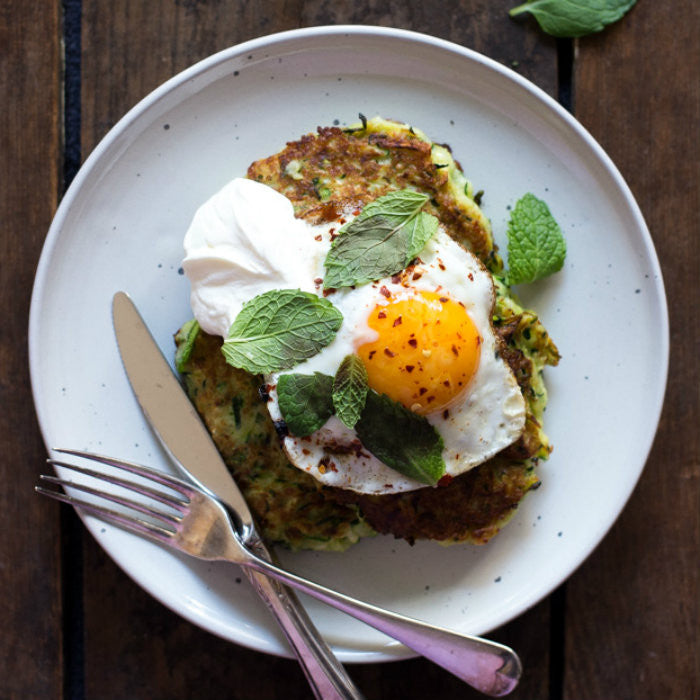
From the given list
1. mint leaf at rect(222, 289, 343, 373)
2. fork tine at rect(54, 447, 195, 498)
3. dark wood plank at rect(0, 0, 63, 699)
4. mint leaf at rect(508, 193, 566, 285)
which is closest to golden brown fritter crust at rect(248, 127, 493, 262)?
mint leaf at rect(508, 193, 566, 285)

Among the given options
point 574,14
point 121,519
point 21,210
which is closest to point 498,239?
point 574,14

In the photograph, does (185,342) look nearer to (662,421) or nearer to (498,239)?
(498,239)

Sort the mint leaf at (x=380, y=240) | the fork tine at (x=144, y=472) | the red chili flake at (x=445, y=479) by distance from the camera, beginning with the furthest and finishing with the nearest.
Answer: the fork tine at (x=144, y=472)
the red chili flake at (x=445, y=479)
the mint leaf at (x=380, y=240)

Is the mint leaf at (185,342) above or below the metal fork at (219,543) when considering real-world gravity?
above

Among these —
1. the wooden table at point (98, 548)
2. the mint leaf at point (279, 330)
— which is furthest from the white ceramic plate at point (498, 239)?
the mint leaf at point (279, 330)

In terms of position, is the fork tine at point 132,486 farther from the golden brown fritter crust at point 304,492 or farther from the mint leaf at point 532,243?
the mint leaf at point 532,243

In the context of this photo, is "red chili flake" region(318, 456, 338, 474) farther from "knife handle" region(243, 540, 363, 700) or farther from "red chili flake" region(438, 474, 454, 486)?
"knife handle" region(243, 540, 363, 700)
